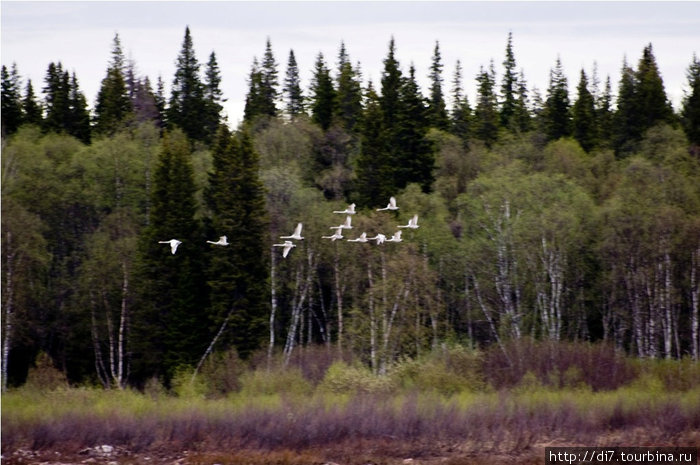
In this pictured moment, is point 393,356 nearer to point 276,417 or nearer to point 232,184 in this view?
point 276,417

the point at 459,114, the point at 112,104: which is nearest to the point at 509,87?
the point at 459,114

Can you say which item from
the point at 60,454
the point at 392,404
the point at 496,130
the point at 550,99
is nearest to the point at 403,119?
the point at 496,130

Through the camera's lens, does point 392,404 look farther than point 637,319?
No

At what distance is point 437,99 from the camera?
7156cm

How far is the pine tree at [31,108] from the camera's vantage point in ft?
208

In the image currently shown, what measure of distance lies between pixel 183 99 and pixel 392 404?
3444 centimetres

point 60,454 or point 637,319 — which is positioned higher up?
point 637,319

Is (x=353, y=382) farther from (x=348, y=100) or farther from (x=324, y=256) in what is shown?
(x=348, y=100)

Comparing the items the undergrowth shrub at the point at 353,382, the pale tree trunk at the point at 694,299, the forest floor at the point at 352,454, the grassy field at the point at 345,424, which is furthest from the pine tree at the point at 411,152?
the forest floor at the point at 352,454

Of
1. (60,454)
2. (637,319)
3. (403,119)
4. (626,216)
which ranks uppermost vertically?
(403,119)

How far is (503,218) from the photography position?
46188 mm

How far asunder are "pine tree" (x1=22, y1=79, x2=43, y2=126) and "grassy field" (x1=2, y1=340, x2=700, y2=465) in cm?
2851

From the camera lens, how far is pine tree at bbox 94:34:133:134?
199 ft

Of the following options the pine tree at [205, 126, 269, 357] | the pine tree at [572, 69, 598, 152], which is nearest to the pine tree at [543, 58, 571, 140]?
the pine tree at [572, 69, 598, 152]
